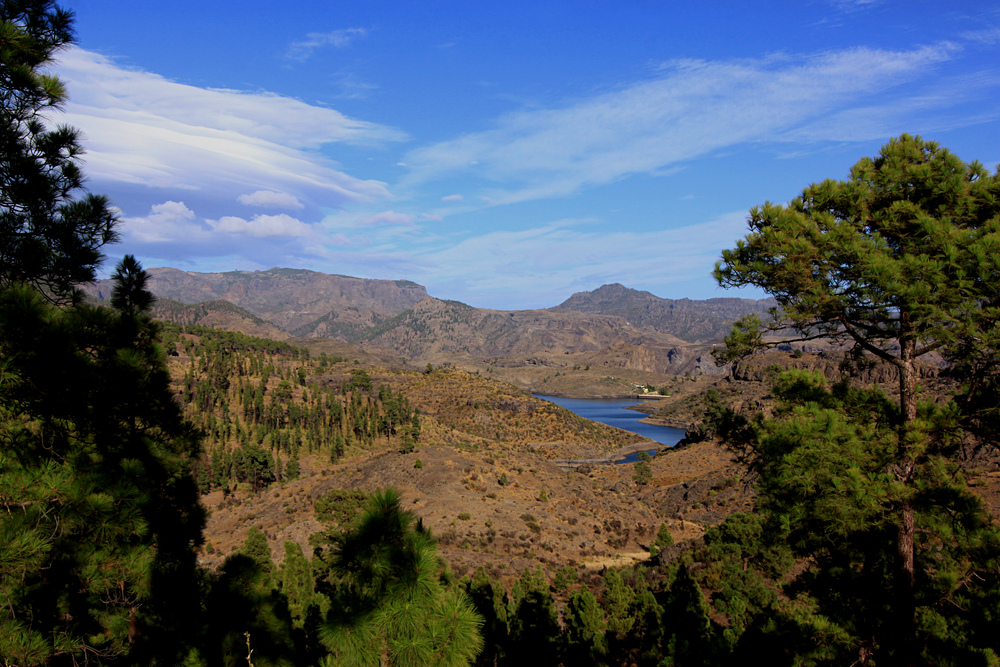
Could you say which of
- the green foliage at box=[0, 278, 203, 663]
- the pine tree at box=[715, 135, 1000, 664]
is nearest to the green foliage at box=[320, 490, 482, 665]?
the green foliage at box=[0, 278, 203, 663]

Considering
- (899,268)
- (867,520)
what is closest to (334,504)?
(867,520)

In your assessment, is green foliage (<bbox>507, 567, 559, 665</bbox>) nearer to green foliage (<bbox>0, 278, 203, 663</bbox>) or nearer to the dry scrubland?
the dry scrubland

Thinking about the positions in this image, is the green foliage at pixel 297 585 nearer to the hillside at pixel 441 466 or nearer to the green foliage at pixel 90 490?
the hillside at pixel 441 466

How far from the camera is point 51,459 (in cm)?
643

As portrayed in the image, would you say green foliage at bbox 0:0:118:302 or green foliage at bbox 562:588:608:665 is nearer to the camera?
green foliage at bbox 0:0:118:302

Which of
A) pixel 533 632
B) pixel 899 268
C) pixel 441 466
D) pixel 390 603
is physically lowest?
pixel 441 466

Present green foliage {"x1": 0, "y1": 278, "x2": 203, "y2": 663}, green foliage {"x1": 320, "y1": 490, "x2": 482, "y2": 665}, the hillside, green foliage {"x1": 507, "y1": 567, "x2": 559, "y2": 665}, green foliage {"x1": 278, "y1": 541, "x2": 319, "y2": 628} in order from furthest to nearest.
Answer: the hillside → green foliage {"x1": 278, "y1": 541, "x2": 319, "y2": 628} → green foliage {"x1": 507, "y1": 567, "x2": 559, "y2": 665} → green foliage {"x1": 0, "y1": 278, "x2": 203, "y2": 663} → green foliage {"x1": 320, "y1": 490, "x2": 482, "y2": 665}

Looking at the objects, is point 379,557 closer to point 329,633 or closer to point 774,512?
point 329,633

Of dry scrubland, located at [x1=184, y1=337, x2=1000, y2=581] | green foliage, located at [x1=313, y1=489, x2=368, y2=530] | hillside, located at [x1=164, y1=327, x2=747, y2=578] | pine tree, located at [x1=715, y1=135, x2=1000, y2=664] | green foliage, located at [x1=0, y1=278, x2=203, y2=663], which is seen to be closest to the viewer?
green foliage, located at [x1=0, y1=278, x2=203, y2=663]

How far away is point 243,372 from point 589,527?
4197 inches

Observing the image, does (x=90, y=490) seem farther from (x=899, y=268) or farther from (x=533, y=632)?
(x=533, y=632)

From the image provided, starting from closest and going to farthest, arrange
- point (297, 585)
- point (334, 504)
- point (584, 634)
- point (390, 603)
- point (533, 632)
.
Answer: point (390, 603) → point (584, 634) → point (533, 632) → point (297, 585) → point (334, 504)

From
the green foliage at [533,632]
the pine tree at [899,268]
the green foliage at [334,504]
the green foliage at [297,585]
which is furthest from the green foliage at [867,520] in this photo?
the green foliage at [334,504]

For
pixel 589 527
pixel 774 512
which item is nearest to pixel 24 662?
pixel 774 512
